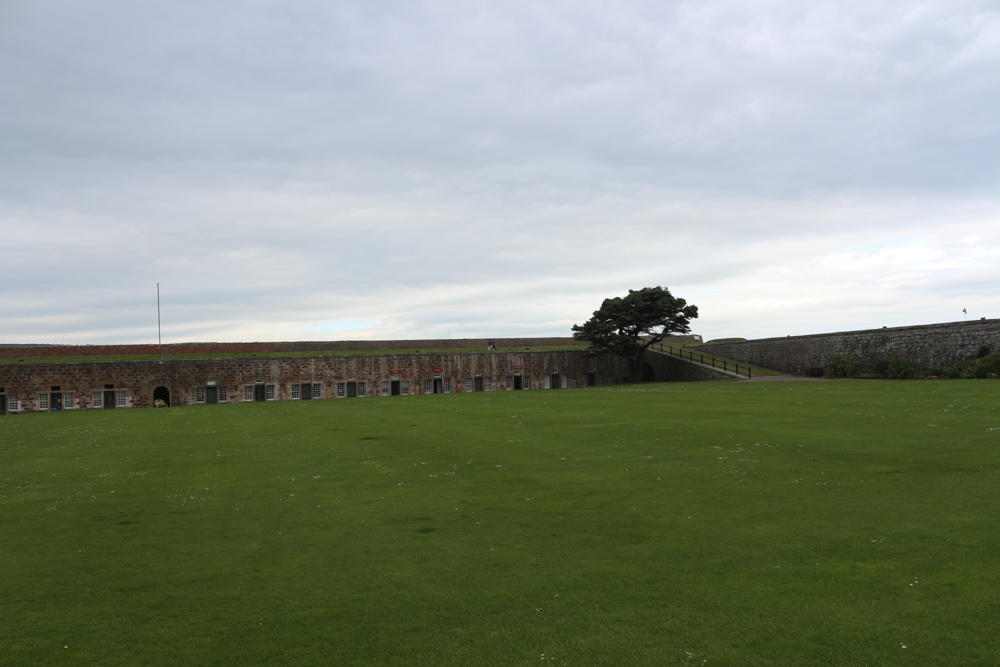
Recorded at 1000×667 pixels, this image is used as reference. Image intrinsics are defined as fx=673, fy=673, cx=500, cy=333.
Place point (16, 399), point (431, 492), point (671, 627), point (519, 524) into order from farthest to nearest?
point (16, 399) → point (431, 492) → point (519, 524) → point (671, 627)

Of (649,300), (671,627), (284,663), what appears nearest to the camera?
(284,663)

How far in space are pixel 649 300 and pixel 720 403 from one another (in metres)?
36.3

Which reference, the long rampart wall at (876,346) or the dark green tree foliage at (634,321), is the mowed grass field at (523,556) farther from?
the dark green tree foliage at (634,321)

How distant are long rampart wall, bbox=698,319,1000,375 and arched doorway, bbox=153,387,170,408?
175 feet

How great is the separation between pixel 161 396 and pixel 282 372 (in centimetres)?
1051

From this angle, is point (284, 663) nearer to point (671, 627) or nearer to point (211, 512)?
point (671, 627)

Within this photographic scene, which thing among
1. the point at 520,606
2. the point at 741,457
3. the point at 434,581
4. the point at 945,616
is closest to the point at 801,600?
the point at 945,616

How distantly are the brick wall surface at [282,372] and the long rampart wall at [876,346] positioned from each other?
17274 millimetres

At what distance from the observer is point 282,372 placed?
62562mm

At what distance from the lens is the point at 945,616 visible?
18.5ft

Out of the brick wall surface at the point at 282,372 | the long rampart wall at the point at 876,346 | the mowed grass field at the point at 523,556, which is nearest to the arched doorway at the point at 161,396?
the brick wall surface at the point at 282,372

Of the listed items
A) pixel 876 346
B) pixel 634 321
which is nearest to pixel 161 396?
pixel 634 321

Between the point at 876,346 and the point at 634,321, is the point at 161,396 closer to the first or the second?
the point at 634,321

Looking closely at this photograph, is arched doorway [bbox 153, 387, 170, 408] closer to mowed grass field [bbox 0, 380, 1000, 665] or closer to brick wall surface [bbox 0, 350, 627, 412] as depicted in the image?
brick wall surface [bbox 0, 350, 627, 412]
